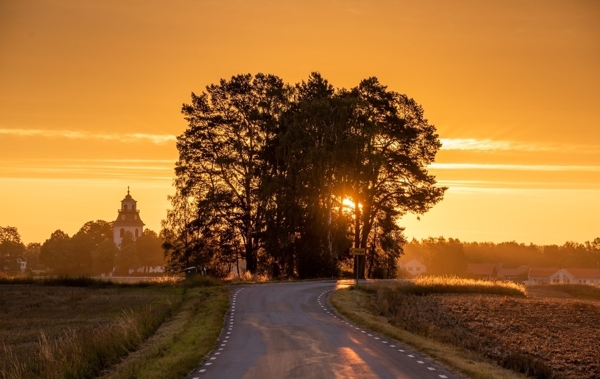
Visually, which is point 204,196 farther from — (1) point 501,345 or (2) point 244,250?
(1) point 501,345

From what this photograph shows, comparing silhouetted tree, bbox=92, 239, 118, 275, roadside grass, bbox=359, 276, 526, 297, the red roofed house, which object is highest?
silhouetted tree, bbox=92, 239, 118, 275

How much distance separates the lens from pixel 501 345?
33.5 meters

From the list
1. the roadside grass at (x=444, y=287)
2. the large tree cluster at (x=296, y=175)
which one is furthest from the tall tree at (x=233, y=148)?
the roadside grass at (x=444, y=287)

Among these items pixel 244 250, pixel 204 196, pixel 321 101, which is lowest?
pixel 244 250

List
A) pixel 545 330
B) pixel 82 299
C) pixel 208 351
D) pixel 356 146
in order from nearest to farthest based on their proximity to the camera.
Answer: pixel 208 351 → pixel 545 330 → pixel 82 299 → pixel 356 146

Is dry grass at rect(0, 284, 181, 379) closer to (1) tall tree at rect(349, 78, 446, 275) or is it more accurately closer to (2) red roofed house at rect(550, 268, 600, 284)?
(1) tall tree at rect(349, 78, 446, 275)

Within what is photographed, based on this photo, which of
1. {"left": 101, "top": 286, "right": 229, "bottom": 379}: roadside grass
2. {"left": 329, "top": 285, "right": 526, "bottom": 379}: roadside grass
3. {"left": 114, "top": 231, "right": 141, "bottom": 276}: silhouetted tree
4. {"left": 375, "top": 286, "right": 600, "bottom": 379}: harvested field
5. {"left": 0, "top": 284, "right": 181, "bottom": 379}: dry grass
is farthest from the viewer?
{"left": 114, "top": 231, "right": 141, "bottom": 276}: silhouetted tree

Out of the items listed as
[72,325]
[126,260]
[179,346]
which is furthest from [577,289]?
[126,260]

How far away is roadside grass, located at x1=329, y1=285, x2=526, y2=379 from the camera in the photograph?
918 inches

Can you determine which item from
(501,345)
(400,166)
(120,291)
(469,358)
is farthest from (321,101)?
(469,358)

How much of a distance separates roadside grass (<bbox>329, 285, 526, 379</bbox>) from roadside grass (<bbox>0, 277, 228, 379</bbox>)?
6436 millimetres

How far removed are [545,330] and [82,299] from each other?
2893 centimetres

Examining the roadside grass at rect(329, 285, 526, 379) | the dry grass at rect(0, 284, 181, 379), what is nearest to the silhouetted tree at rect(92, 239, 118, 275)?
the dry grass at rect(0, 284, 181, 379)

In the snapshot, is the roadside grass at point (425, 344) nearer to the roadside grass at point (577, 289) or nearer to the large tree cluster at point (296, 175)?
the large tree cluster at point (296, 175)
